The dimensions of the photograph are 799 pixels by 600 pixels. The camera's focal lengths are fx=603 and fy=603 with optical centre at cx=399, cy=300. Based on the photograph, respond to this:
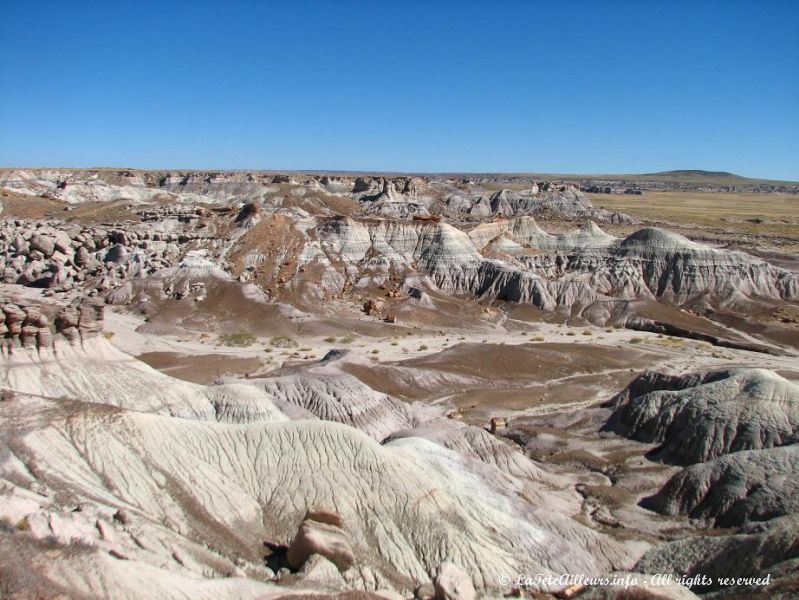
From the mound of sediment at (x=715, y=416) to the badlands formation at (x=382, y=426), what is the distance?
128 millimetres

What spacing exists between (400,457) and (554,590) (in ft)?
20.9

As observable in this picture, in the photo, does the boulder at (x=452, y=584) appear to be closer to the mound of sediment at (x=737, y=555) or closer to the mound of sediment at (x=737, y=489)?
the mound of sediment at (x=737, y=555)

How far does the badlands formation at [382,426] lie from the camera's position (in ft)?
53.1

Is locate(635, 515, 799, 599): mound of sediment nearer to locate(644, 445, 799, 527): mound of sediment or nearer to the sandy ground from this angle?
locate(644, 445, 799, 527): mound of sediment

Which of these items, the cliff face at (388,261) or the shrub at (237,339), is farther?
the cliff face at (388,261)

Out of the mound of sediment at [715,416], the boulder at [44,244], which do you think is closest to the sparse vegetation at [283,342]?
the mound of sediment at [715,416]

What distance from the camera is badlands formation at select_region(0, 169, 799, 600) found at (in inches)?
637

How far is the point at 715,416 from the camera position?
29.0 metres

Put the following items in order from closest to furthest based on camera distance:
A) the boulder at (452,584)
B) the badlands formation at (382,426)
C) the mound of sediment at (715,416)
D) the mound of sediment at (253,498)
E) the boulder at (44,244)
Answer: the mound of sediment at (253,498) < the boulder at (452,584) < the badlands formation at (382,426) < the mound of sediment at (715,416) < the boulder at (44,244)

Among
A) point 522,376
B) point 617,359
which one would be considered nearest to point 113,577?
point 522,376

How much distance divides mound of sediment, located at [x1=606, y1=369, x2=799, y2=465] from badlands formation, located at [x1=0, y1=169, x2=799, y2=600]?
13cm

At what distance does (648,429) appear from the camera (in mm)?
31344

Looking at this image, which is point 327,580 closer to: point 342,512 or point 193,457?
point 342,512

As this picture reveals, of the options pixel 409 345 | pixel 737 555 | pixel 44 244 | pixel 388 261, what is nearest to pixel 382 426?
pixel 737 555
